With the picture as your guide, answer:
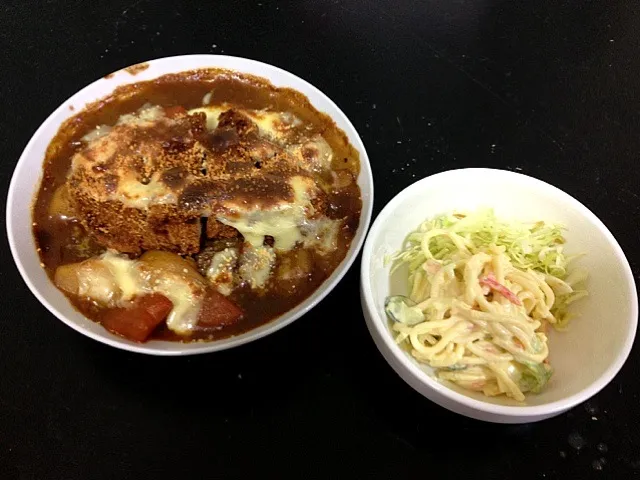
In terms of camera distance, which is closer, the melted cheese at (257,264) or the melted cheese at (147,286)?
the melted cheese at (147,286)

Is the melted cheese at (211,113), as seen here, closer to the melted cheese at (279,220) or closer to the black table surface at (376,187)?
the melted cheese at (279,220)

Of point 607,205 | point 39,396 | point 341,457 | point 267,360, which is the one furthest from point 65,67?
point 607,205

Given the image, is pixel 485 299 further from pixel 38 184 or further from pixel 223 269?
pixel 38 184

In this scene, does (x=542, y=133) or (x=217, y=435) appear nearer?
(x=217, y=435)

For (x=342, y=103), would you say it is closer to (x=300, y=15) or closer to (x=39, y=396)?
(x=300, y=15)

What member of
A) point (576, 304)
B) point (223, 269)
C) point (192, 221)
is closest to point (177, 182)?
point (192, 221)

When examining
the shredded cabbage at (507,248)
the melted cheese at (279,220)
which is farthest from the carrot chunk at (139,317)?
the shredded cabbage at (507,248)
